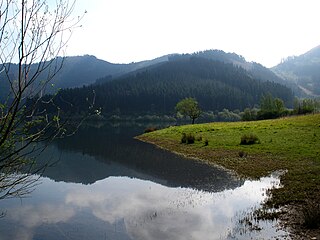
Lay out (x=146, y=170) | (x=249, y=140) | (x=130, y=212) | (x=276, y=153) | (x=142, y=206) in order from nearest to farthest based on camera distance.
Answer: (x=130, y=212), (x=142, y=206), (x=146, y=170), (x=276, y=153), (x=249, y=140)

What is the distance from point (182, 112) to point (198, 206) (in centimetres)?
6869

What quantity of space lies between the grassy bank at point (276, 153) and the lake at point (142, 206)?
167 cm

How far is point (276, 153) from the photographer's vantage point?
3341cm

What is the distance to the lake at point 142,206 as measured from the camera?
1359 centimetres

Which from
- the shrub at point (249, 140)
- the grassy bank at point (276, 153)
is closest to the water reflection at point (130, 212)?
the grassy bank at point (276, 153)

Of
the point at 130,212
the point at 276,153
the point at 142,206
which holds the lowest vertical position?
the point at 276,153

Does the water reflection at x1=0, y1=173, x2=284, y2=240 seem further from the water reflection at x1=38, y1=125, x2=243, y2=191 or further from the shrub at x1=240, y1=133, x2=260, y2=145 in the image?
the shrub at x1=240, y1=133, x2=260, y2=145

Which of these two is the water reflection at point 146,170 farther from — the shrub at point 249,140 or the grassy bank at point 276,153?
the shrub at point 249,140

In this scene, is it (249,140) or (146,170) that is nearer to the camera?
(146,170)

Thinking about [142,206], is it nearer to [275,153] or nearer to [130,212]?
[130,212]

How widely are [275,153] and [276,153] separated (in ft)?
0.34

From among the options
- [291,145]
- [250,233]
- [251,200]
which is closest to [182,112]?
[291,145]

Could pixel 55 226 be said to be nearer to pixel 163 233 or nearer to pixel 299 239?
pixel 163 233

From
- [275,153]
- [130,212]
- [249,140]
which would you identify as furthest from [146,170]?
[249,140]
